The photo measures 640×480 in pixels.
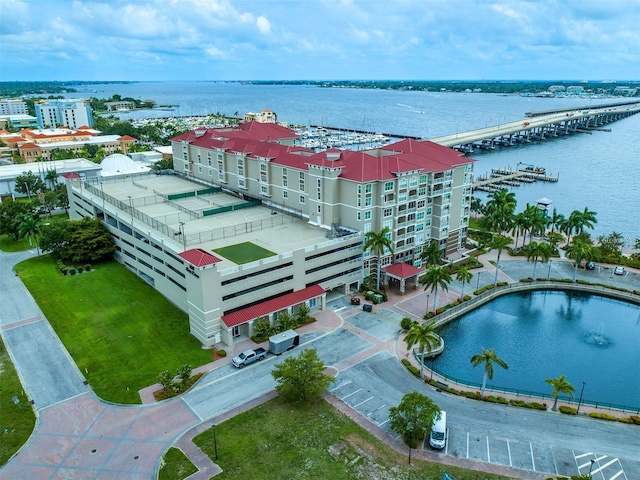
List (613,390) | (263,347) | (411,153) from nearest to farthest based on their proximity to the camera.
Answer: (613,390)
(263,347)
(411,153)

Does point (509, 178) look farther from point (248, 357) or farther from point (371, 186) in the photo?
point (248, 357)

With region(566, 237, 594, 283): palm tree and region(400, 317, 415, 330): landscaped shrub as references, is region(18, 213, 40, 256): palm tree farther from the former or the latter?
region(566, 237, 594, 283): palm tree

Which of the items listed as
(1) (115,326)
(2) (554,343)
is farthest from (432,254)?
(1) (115,326)

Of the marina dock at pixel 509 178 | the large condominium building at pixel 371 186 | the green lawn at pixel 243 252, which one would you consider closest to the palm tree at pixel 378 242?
the large condominium building at pixel 371 186

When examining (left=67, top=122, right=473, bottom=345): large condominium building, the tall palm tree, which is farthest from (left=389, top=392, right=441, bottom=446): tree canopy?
the tall palm tree

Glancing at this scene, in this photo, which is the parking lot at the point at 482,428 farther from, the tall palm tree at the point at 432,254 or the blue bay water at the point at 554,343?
the tall palm tree at the point at 432,254

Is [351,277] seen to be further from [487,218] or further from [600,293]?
[600,293]

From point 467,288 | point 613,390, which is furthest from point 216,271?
point 613,390
